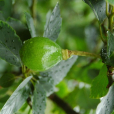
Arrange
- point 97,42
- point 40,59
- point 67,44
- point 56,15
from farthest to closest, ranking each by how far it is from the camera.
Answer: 1. point 67,44
2. point 97,42
3. point 56,15
4. point 40,59

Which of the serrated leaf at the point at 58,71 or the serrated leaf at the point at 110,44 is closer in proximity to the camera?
the serrated leaf at the point at 110,44

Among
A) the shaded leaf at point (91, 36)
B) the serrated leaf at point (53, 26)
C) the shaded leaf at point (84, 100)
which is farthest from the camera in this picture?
the shaded leaf at point (91, 36)

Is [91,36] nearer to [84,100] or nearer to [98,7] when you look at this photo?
[84,100]

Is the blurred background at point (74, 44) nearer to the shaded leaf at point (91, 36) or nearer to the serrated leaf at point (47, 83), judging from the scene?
the shaded leaf at point (91, 36)

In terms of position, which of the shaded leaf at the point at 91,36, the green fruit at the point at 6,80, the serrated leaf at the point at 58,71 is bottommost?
the shaded leaf at the point at 91,36

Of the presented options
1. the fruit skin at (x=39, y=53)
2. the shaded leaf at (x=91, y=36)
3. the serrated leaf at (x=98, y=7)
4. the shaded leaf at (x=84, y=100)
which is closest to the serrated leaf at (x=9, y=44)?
the fruit skin at (x=39, y=53)

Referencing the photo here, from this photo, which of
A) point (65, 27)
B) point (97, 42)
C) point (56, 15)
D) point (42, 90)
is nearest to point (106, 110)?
point (42, 90)

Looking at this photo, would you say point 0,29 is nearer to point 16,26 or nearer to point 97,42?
point 16,26

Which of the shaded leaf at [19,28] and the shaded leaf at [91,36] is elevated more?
the shaded leaf at [19,28]
